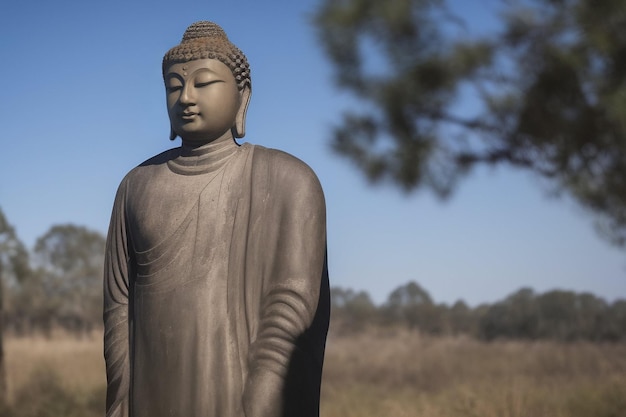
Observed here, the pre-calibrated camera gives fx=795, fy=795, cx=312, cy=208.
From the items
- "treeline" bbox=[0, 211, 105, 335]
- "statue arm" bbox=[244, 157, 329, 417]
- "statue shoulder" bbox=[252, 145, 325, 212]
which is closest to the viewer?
"statue arm" bbox=[244, 157, 329, 417]

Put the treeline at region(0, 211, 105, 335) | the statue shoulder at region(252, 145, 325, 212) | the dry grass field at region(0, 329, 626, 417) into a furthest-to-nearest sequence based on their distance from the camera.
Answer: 1. the treeline at region(0, 211, 105, 335)
2. the dry grass field at region(0, 329, 626, 417)
3. the statue shoulder at region(252, 145, 325, 212)

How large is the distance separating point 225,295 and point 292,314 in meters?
0.24

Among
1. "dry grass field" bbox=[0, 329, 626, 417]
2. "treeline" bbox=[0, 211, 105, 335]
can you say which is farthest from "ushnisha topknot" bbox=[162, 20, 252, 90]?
"treeline" bbox=[0, 211, 105, 335]

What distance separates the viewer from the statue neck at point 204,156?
293 centimetres

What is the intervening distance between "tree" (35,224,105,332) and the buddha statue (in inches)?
641

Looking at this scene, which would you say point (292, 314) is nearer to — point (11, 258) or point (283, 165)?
point (283, 165)

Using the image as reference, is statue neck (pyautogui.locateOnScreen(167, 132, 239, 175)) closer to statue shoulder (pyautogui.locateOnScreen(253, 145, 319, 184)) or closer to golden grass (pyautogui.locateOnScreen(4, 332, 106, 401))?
statue shoulder (pyautogui.locateOnScreen(253, 145, 319, 184))

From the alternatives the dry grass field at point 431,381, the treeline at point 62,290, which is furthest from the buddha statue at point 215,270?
Result: the treeline at point 62,290

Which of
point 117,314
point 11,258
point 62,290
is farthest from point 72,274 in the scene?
point 117,314

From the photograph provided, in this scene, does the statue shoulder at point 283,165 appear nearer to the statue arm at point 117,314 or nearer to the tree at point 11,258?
the statue arm at point 117,314

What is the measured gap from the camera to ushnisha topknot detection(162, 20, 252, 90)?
114 inches

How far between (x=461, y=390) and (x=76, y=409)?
165 inches

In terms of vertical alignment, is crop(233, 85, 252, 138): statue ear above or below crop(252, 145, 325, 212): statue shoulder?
above

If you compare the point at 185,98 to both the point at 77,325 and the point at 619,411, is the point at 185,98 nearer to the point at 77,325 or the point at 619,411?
the point at 619,411
